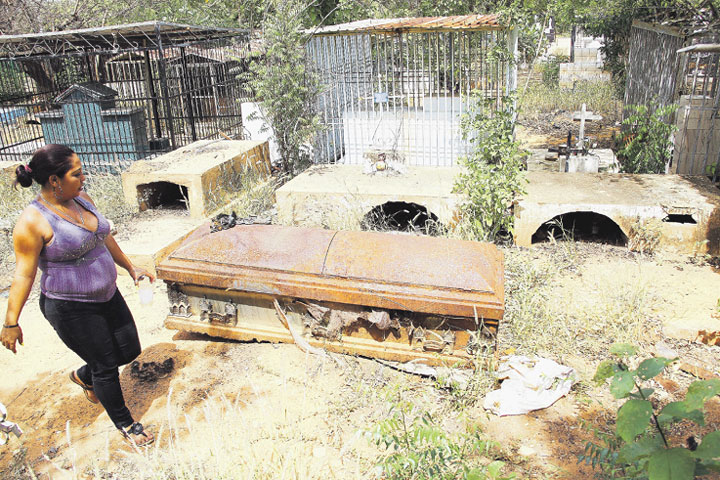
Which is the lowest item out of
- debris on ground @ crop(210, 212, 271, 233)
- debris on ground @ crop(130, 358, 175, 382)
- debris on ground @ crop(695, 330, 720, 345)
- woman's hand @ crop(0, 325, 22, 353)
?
debris on ground @ crop(130, 358, 175, 382)

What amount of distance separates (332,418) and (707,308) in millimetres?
3513

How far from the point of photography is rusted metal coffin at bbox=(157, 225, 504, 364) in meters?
3.85

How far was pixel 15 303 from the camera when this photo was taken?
3037 millimetres

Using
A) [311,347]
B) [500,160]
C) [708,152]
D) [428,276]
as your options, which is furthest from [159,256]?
[708,152]

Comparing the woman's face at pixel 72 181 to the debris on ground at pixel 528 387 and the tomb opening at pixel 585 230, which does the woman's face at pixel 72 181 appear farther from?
the tomb opening at pixel 585 230

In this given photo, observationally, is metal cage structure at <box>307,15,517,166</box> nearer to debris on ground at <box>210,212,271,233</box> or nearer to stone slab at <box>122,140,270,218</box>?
stone slab at <box>122,140,270,218</box>

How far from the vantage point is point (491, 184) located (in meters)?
5.86

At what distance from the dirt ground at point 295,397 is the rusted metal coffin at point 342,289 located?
229 millimetres

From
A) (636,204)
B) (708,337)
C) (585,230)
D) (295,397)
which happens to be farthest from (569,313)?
(585,230)

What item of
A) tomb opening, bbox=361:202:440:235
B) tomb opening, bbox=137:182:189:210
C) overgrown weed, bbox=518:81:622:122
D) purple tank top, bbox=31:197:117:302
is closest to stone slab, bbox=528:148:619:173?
tomb opening, bbox=361:202:440:235

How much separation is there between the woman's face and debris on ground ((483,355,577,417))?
287cm

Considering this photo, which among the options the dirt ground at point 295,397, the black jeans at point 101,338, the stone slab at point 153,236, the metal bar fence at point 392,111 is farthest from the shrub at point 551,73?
the black jeans at point 101,338

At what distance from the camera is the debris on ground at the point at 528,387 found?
12.2 feet

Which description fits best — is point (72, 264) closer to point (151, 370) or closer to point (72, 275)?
point (72, 275)
